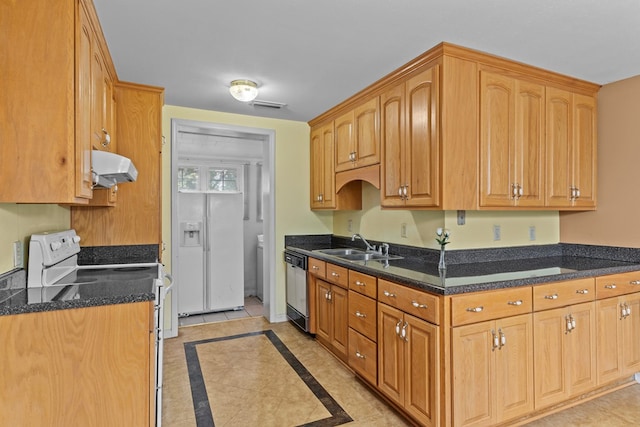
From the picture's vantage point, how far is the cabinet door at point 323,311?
3199 mm

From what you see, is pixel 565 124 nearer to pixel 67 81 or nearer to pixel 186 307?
pixel 67 81

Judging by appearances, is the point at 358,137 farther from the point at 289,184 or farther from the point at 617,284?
the point at 617,284

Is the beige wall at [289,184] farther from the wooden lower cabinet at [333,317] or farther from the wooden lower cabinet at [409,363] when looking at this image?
the wooden lower cabinet at [409,363]

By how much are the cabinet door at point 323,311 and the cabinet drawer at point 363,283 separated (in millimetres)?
483

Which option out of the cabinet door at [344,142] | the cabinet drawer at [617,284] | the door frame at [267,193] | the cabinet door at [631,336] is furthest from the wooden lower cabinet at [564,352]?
the door frame at [267,193]

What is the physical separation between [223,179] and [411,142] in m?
3.62

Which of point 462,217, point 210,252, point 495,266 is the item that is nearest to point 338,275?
point 462,217

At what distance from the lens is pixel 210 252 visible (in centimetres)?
452

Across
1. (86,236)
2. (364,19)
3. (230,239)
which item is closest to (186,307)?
(230,239)

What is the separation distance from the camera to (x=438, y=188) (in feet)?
7.53

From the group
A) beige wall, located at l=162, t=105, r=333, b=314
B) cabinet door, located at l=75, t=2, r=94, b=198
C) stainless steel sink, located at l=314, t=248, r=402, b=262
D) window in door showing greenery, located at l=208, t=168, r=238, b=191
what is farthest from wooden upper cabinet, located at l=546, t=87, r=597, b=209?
window in door showing greenery, located at l=208, t=168, r=238, b=191

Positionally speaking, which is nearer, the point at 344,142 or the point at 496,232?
the point at 496,232

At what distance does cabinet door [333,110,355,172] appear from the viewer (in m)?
3.36

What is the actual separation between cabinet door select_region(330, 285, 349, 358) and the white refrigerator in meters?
1.94
